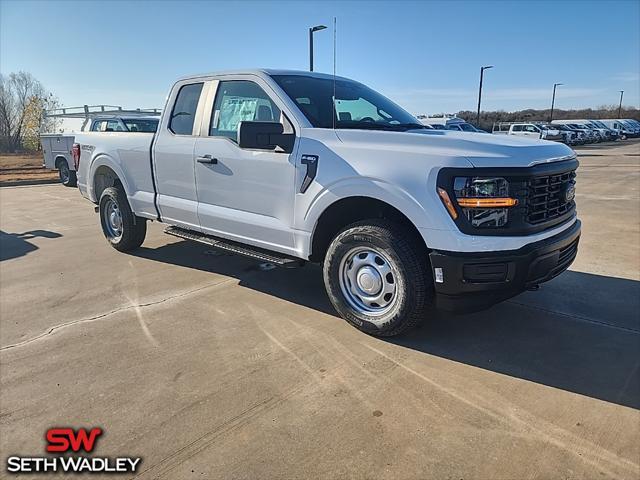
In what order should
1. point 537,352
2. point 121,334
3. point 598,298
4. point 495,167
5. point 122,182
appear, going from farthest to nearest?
point 122,182 → point 598,298 → point 121,334 → point 537,352 → point 495,167

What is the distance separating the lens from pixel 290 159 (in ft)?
12.5

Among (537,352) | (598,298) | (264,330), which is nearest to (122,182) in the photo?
(264,330)

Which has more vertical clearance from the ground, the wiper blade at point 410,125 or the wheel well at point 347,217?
the wiper blade at point 410,125

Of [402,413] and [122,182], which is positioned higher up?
[122,182]

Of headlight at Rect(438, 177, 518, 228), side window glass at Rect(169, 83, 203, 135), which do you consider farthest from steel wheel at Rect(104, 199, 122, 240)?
headlight at Rect(438, 177, 518, 228)

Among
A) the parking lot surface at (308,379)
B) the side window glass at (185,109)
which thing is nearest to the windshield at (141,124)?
the side window glass at (185,109)

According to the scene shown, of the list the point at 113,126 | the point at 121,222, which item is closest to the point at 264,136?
the point at 121,222

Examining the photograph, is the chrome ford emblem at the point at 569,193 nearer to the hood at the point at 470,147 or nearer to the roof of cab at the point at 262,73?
the hood at the point at 470,147

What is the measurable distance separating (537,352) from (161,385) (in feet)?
8.51

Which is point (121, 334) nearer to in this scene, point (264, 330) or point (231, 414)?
point (264, 330)

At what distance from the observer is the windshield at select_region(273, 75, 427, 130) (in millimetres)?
4043

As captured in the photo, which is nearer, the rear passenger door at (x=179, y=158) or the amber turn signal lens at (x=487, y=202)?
the amber turn signal lens at (x=487, y=202)

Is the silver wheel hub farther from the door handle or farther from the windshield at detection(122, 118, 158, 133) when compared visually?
the windshield at detection(122, 118, 158, 133)

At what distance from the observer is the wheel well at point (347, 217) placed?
3.48 m
